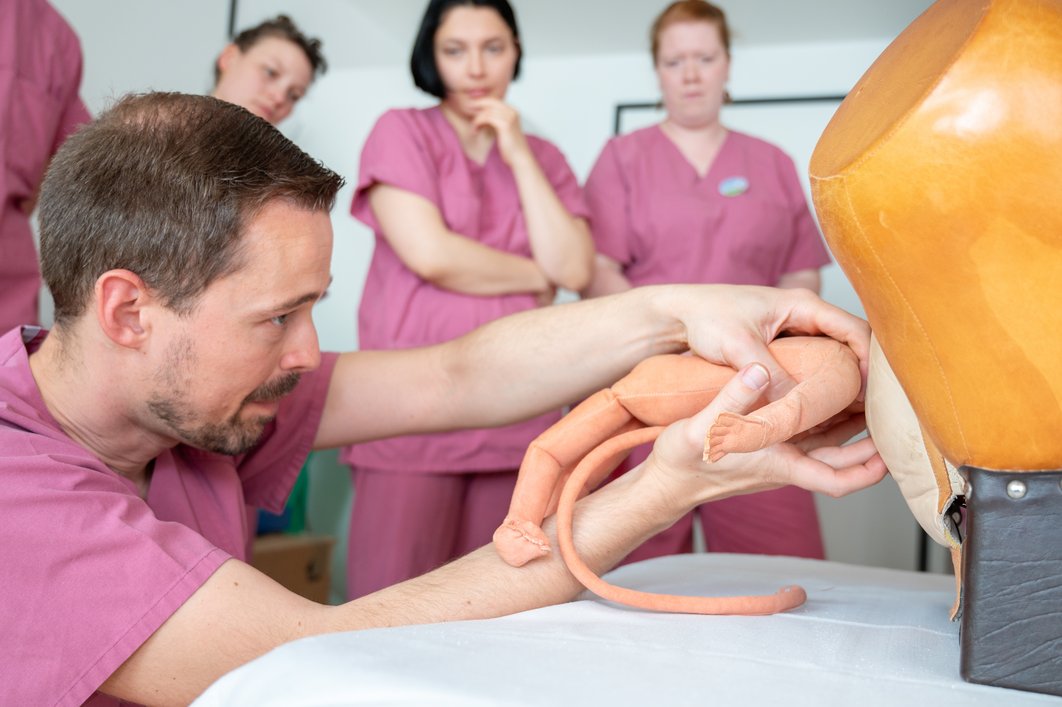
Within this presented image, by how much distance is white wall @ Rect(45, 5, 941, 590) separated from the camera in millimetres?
3007

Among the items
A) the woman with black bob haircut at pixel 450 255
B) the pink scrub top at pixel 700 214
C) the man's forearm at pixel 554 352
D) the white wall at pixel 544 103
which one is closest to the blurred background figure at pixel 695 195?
the pink scrub top at pixel 700 214

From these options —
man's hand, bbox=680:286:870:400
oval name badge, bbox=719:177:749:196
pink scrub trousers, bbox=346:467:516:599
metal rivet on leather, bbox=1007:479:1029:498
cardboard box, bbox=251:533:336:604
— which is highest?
oval name badge, bbox=719:177:749:196

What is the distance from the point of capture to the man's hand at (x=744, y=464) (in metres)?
0.83

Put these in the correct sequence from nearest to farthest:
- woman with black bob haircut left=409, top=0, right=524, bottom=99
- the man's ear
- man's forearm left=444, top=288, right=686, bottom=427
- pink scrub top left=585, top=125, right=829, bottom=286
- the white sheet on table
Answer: the white sheet on table < the man's ear < man's forearm left=444, top=288, right=686, bottom=427 < woman with black bob haircut left=409, top=0, right=524, bottom=99 < pink scrub top left=585, top=125, right=829, bottom=286

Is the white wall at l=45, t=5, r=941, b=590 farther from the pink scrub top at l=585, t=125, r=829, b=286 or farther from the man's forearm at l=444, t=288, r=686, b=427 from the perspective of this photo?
the man's forearm at l=444, t=288, r=686, b=427

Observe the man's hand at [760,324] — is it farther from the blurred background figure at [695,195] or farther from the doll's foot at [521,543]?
the blurred background figure at [695,195]

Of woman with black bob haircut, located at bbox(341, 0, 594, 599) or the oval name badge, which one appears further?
the oval name badge

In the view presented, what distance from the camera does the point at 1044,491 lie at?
655 mm

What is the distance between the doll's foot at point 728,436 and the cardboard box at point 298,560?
2.20 meters

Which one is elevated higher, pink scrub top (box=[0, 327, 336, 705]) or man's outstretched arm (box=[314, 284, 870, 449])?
man's outstretched arm (box=[314, 284, 870, 449])

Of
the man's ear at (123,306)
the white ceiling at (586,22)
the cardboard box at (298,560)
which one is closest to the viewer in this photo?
the man's ear at (123,306)

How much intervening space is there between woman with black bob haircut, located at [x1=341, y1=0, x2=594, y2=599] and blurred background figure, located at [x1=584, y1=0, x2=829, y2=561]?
0.21 metres

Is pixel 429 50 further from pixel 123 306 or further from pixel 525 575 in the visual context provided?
pixel 525 575

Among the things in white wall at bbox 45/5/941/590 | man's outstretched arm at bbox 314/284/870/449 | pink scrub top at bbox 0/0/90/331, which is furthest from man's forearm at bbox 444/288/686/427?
white wall at bbox 45/5/941/590
